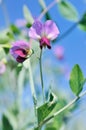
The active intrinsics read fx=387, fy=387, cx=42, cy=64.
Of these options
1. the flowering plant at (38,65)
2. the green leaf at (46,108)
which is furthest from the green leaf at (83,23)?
the green leaf at (46,108)

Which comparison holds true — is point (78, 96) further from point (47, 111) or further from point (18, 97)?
point (18, 97)

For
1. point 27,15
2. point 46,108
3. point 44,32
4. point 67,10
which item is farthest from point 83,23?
point 46,108

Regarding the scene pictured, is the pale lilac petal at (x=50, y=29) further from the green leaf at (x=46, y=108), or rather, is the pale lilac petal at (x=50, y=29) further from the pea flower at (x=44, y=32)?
the green leaf at (x=46, y=108)

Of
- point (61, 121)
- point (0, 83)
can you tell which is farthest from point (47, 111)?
point (0, 83)

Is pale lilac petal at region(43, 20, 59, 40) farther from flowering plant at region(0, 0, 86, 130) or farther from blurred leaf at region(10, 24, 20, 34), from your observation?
blurred leaf at region(10, 24, 20, 34)

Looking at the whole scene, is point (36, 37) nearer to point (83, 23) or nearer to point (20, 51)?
point (20, 51)
